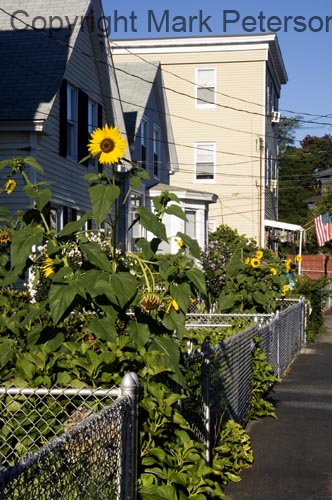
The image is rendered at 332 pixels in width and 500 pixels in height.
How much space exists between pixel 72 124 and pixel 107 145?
1442 centimetres

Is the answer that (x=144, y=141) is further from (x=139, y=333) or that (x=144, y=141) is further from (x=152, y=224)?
(x=139, y=333)

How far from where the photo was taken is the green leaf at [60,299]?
4223 mm

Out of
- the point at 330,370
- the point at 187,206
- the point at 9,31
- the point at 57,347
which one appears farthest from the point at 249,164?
the point at 57,347

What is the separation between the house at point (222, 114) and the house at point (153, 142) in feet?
16.9

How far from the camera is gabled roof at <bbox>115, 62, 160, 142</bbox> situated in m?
25.6

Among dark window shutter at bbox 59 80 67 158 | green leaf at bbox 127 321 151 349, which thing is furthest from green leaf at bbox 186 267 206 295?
dark window shutter at bbox 59 80 67 158

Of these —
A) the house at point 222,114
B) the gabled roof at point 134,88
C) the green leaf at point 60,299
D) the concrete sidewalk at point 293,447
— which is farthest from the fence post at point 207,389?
the house at point 222,114

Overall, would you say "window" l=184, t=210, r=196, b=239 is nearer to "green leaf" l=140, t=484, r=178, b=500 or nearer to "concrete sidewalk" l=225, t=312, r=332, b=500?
"concrete sidewalk" l=225, t=312, r=332, b=500

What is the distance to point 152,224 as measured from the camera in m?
4.73

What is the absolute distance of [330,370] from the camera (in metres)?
14.0

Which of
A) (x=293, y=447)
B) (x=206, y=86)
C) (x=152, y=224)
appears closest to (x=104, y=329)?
(x=152, y=224)

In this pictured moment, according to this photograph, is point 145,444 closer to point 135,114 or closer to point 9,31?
point 9,31

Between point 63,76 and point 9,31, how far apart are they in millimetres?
2183

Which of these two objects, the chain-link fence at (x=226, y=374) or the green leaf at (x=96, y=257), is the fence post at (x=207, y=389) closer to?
the chain-link fence at (x=226, y=374)
